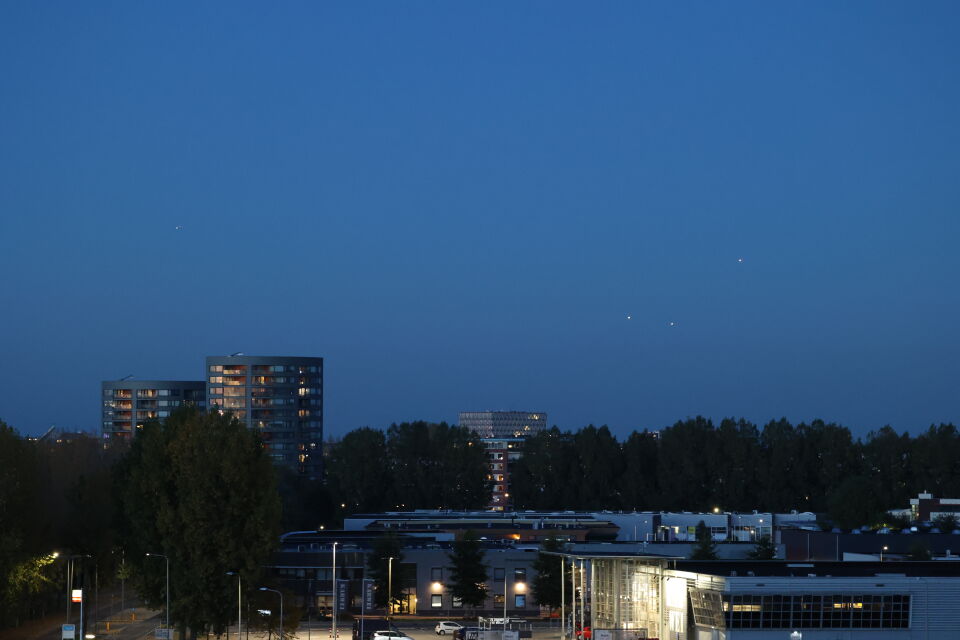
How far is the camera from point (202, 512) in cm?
6838

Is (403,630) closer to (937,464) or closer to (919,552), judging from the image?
(919,552)

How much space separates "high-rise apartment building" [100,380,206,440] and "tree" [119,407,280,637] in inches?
4767

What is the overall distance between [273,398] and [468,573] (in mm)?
102242

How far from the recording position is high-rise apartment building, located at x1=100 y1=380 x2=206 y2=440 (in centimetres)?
19262

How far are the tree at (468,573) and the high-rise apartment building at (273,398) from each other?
323 ft

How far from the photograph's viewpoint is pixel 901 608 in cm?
5634

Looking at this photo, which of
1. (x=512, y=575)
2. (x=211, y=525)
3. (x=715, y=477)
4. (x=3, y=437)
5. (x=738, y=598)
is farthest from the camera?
(x=715, y=477)

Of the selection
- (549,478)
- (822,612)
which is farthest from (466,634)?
(549,478)

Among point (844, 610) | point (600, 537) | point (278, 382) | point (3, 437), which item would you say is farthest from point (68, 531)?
point (278, 382)

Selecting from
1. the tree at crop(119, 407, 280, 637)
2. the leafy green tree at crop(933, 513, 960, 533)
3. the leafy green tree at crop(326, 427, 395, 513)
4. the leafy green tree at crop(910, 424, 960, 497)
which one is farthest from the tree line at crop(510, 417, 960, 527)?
the tree at crop(119, 407, 280, 637)

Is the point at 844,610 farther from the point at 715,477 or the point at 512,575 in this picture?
the point at 715,477

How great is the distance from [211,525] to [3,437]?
13877mm

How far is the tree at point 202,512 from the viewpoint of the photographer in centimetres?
6688

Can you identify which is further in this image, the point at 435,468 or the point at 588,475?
the point at 435,468
